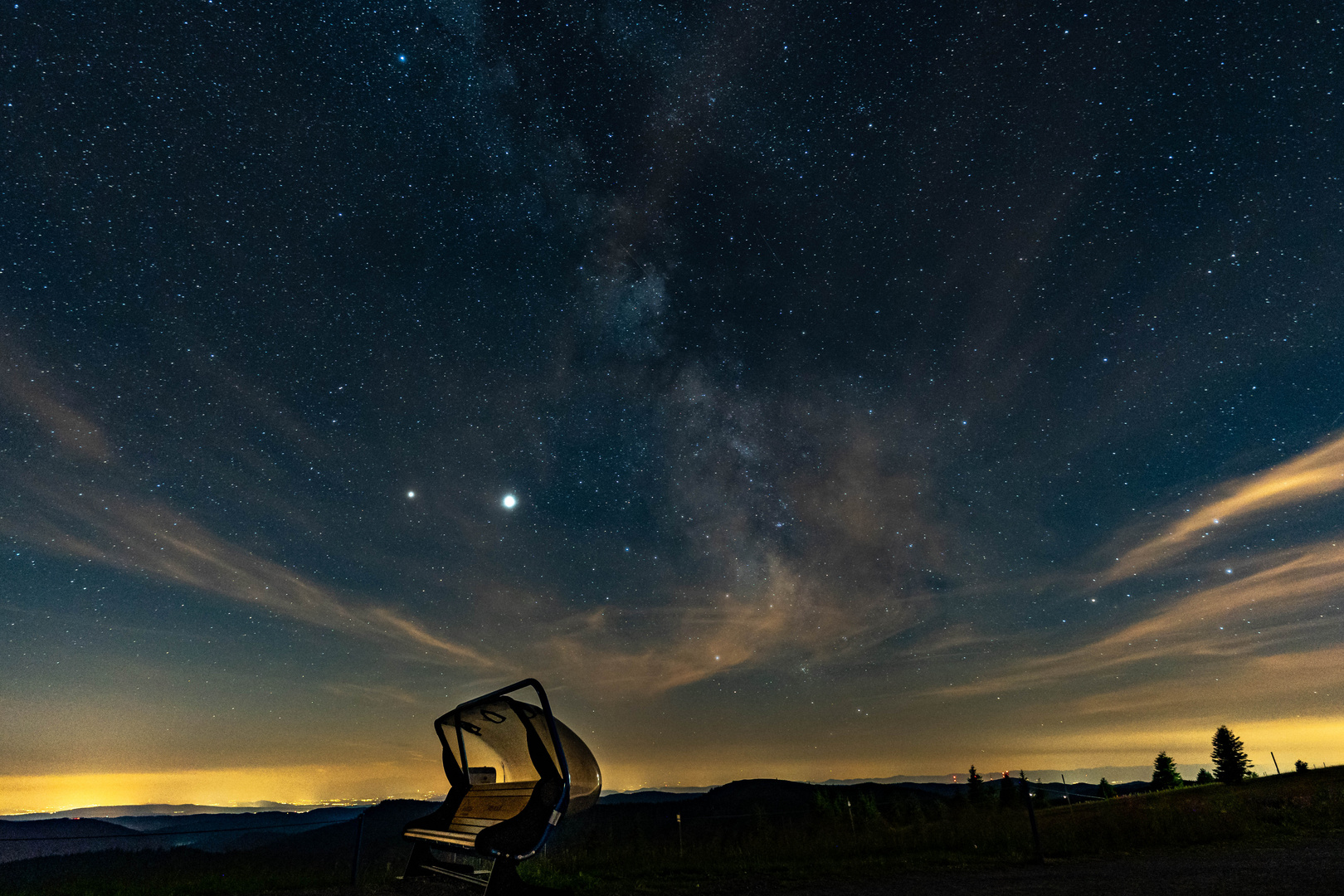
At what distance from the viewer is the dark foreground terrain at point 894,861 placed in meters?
8.90

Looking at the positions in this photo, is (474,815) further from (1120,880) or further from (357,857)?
(1120,880)

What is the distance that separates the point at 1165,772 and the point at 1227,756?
685 cm

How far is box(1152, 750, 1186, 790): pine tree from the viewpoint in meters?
79.2

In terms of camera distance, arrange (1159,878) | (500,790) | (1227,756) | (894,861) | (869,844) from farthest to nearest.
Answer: (1227,756) < (869,844) < (894,861) < (1159,878) < (500,790)

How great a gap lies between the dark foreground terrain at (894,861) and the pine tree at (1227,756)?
82.4m

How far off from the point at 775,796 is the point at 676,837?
19927 centimetres

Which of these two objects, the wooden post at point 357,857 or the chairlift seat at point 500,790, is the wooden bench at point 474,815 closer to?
the chairlift seat at point 500,790

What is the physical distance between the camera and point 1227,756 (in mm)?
→ 77938

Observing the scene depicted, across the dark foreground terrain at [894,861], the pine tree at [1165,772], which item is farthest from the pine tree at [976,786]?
the dark foreground terrain at [894,861]

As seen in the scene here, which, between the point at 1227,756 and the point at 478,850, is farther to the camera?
the point at 1227,756

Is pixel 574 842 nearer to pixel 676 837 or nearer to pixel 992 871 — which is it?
pixel 676 837

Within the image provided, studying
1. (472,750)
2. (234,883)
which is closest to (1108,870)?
(472,750)

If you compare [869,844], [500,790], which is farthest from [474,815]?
[869,844]

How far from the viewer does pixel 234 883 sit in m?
9.61
